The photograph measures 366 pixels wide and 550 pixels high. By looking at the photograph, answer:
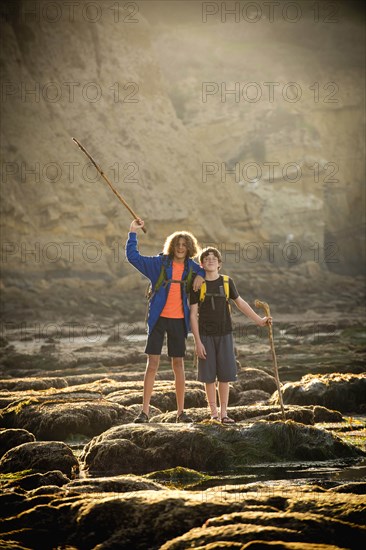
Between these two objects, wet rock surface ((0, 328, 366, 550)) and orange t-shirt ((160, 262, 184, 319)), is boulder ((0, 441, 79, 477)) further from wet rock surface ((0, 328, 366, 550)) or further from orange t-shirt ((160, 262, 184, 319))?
orange t-shirt ((160, 262, 184, 319))

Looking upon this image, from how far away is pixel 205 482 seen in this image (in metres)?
6.59

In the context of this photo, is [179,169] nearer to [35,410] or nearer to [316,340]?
[316,340]

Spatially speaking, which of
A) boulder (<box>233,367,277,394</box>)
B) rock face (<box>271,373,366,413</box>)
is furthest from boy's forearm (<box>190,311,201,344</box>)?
boulder (<box>233,367,277,394</box>)

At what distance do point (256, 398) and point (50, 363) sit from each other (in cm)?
970

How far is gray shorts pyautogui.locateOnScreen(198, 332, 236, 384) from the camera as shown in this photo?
7.97 m

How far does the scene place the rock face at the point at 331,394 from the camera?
37.1 ft

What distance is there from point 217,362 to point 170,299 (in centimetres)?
86

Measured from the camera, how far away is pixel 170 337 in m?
7.96

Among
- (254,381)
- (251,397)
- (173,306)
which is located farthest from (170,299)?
(254,381)

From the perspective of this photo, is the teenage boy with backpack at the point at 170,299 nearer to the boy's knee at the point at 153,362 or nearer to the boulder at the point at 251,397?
the boy's knee at the point at 153,362

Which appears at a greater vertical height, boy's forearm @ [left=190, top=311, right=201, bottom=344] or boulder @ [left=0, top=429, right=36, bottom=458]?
boy's forearm @ [left=190, top=311, right=201, bottom=344]

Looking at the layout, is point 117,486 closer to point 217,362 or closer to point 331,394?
point 217,362

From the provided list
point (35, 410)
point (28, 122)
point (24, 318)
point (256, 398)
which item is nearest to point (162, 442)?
point (35, 410)

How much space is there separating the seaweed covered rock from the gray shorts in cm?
60
